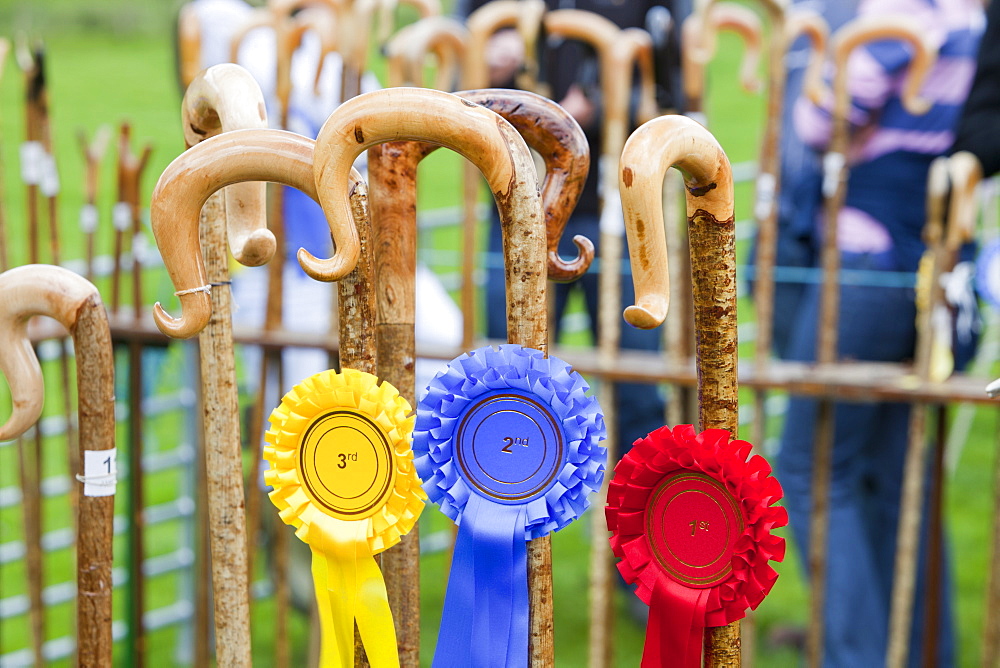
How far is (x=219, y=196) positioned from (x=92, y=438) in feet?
0.62

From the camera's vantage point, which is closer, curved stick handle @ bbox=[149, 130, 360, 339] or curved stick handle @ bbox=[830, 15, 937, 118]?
curved stick handle @ bbox=[149, 130, 360, 339]

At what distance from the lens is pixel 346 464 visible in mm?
604

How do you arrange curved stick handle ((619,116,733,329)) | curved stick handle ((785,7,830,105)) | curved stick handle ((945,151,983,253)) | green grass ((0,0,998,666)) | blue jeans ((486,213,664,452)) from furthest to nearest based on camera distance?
green grass ((0,0,998,666)) < blue jeans ((486,213,664,452)) < curved stick handle ((785,7,830,105)) < curved stick handle ((945,151,983,253)) < curved stick handle ((619,116,733,329))

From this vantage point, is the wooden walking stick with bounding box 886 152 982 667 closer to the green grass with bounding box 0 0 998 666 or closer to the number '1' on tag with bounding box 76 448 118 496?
the green grass with bounding box 0 0 998 666

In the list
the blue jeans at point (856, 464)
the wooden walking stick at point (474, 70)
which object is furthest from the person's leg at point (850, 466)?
the wooden walking stick at point (474, 70)

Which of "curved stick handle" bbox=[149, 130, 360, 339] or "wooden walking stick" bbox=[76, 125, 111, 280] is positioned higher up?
"wooden walking stick" bbox=[76, 125, 111, 280]

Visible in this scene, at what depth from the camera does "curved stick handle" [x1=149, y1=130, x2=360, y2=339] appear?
22.9 inches

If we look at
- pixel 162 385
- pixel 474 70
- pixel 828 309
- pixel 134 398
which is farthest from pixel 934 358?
pixel 162 385

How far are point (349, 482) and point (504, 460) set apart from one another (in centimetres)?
9

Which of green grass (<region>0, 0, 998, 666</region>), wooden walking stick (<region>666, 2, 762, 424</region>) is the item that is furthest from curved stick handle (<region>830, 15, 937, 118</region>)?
green grass (<region>0, 0, 998, 666</region>)

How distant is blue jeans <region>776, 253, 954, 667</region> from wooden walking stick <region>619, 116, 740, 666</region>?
1141mm

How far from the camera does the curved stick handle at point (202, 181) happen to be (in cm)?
58

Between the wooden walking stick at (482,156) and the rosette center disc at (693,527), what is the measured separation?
0.07m

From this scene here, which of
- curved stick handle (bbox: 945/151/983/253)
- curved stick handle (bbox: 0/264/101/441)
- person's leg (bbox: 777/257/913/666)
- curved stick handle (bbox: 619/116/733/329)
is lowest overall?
person's leg (bbox: 777/257/913/666)
